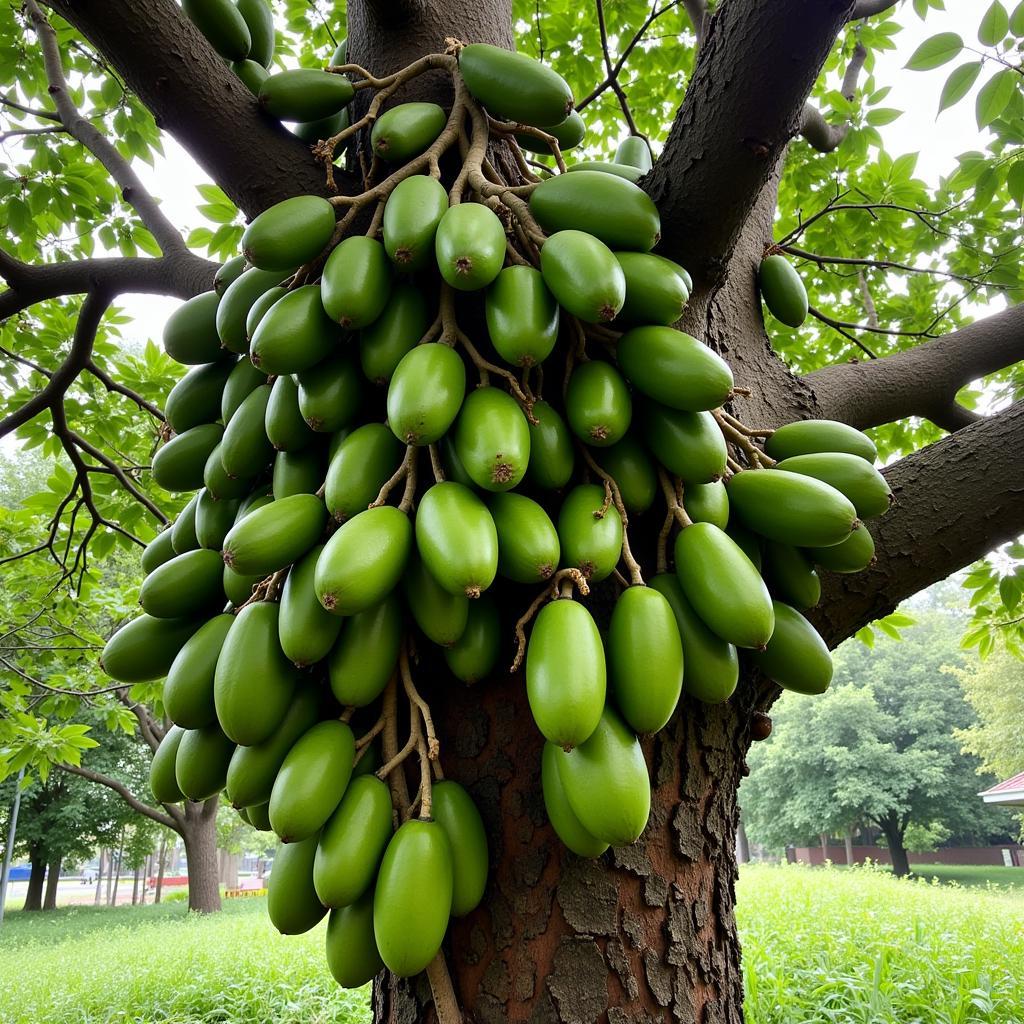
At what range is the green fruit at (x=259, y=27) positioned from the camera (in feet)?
6.05

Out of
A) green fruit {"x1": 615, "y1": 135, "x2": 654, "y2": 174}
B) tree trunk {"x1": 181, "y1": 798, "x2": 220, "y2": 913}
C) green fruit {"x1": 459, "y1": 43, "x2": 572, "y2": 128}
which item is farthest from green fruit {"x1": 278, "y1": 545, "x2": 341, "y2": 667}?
tree trunk {"x1": 181, "y1": 798, "x2": 220, "y2": 913}

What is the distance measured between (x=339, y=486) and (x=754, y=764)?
3633cm

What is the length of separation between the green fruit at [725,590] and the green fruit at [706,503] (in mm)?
110

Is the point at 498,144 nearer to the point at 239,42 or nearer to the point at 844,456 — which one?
the point at 239,42

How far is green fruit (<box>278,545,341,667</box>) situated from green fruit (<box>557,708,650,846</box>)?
394mm

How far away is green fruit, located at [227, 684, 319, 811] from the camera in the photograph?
3.99 feet

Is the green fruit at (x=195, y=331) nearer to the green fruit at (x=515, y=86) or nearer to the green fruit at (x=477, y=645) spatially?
the green fruit at (x=515, y=86)

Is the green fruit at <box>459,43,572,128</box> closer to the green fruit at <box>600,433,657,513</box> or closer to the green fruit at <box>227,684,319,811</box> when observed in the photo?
the green fruit at <box>600,433,657,513</box>

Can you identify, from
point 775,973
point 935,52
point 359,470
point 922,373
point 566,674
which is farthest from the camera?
point 775,973

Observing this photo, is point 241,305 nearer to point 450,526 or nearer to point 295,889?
point 450,526

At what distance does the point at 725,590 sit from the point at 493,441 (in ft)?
1.35

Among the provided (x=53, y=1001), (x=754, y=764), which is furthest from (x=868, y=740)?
(x=53, y=1001)

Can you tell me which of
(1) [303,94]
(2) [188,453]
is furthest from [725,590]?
(1) [303,94]

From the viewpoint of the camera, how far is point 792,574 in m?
1.42
